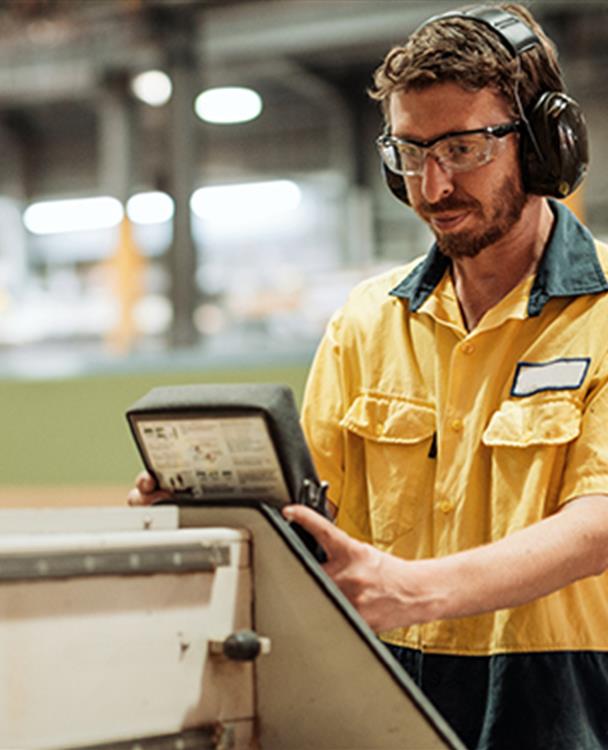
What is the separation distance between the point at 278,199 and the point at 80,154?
2.31 m

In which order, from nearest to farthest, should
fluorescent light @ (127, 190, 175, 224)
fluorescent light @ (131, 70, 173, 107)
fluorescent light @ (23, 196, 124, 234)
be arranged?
fluorescent light @ (131, 70, 173, 107)
fluorescent light @ (127, 190, 175, 224)
fluorescent light @ (23, 196, 124, 234)

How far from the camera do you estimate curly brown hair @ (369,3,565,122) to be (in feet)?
4.80

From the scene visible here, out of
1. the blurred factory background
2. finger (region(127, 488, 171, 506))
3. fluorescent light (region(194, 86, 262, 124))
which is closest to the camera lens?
finger (region(127, 488, 171, 506))

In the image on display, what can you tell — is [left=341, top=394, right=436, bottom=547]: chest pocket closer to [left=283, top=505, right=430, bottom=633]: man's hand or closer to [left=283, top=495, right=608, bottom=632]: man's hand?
[left=283, top=495, right=608, bottom=632]: man's hand

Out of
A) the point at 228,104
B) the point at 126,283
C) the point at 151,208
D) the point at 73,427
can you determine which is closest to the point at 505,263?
the point at 73,427

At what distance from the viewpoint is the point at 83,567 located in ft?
3.54

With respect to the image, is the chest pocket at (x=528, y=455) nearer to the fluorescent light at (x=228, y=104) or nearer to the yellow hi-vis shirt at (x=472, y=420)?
the yellow hi-vis shirt at (x=472, y=420)

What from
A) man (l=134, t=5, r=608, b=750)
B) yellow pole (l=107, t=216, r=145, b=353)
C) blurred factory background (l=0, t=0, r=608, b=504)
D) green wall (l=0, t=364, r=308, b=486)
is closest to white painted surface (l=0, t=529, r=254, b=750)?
man (l=134, t=5, r=608, b=750)

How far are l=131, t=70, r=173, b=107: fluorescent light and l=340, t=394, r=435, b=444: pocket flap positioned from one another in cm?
712

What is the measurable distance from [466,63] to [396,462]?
1.73 feet

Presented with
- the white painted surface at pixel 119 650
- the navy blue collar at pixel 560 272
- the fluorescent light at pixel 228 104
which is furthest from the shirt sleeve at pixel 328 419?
the fluorescent light at pixel 228 104

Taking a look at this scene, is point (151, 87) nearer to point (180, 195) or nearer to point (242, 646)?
point (180, 195)

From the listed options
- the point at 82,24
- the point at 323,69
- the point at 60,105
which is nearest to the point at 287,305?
the point at 82,24

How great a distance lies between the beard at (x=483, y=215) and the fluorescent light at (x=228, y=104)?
8.19 meters
